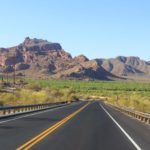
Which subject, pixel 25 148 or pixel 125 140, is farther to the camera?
pixel 125 140

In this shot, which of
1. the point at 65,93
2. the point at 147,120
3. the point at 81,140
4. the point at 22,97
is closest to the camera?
the point at 81,140

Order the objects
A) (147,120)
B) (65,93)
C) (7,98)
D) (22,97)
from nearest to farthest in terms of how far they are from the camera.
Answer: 1. (147,120)
2. (7,98)
3. (22,97)
4. (65,93)

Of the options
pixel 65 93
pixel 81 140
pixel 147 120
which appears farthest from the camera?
pixel 65 93

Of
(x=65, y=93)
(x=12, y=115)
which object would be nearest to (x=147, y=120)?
(x=12, y=115)

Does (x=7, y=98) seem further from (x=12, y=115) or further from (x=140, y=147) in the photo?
(x=140, y=147)

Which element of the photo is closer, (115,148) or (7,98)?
(115,148)

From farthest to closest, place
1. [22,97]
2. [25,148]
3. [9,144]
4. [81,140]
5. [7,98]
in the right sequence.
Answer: [22,97]
[7,98]
[81,140]
[9,144]
[25,148]

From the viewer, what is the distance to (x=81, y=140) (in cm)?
1920

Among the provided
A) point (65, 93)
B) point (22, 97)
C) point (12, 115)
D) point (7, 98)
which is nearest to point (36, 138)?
point (12, 115)

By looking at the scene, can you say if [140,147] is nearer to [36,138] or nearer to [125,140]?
[125,140]

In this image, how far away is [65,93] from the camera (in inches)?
5581

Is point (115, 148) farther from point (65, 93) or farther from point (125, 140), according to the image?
point (65, 93)

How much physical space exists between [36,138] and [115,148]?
Answer: 3.96 m

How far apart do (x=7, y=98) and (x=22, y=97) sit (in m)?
7.20
